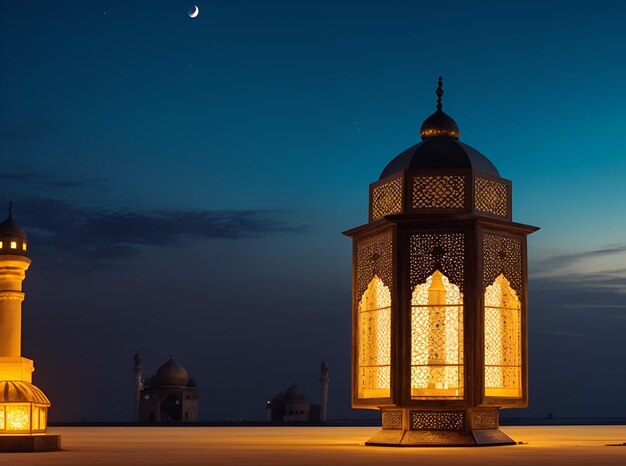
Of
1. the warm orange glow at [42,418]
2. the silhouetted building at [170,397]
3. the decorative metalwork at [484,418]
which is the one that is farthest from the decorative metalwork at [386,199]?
the silhouetted building at [170,397]

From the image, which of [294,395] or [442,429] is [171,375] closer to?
[294,395]

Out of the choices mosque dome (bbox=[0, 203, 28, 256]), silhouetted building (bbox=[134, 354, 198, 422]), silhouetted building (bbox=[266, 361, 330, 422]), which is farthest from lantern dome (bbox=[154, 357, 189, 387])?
mosque dome (bbox=[0, 203, 28, 256])

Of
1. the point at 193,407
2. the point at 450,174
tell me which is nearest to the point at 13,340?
the point at 450,174

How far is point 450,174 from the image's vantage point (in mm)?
11344

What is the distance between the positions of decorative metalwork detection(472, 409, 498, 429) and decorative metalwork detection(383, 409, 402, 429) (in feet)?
2.57

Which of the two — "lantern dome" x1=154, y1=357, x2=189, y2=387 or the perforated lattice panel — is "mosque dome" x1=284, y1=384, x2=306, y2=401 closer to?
"lantern dome" x1=154, y1=357, x2=189, y2=387

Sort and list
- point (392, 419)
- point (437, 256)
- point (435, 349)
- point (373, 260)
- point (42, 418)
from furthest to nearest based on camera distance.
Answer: point (42, 418) < point (373, 260) < point (392, 419) < point (435, 349) < point (437, 256)

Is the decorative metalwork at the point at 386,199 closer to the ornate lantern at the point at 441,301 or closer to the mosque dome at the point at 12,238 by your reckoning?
the ornate lantern at the point at 441,301

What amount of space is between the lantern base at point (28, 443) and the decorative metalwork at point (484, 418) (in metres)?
4.35

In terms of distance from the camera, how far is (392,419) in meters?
11.3

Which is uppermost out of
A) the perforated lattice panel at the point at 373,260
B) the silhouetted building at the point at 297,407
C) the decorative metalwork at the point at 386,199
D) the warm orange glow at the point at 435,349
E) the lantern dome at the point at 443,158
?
the lantern dome at the point at 443,158

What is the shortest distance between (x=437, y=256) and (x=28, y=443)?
4.68m

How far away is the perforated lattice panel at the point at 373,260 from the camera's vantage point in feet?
37.0

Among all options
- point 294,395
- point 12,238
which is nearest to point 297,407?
point 294,395
